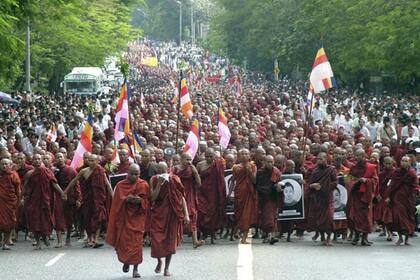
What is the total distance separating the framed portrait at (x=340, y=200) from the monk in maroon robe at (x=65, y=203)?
165 inches

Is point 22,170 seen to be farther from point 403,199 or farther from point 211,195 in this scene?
point 403,199

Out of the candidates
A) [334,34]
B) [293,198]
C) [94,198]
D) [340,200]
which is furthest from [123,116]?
[334,34]

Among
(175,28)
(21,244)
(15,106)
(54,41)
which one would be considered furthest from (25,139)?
(175,28)

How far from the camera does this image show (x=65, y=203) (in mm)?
19219

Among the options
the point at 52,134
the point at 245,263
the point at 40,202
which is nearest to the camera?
the point at 245,263

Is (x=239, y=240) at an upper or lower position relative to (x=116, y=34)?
lower

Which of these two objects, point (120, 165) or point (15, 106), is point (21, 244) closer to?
point (120, 165)

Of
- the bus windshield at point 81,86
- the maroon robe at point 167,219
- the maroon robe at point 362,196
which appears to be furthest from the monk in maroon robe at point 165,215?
the bus windshield at point 81,86

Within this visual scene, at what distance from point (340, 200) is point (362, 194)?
58 cm

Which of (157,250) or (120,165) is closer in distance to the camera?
A: (157,250)

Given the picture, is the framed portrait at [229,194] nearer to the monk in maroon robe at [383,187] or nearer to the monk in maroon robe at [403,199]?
the monk in maroon robe at [383,187]

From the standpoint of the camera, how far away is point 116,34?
6681cm

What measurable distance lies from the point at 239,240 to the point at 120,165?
91.9 inches

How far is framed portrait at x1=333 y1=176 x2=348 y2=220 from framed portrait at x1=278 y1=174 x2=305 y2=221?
55cm
